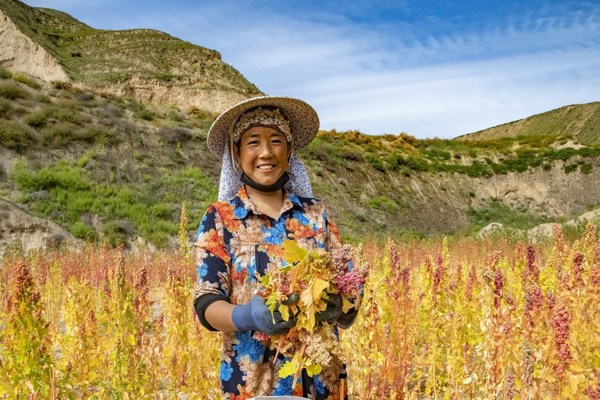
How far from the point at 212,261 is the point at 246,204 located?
0.29 meters

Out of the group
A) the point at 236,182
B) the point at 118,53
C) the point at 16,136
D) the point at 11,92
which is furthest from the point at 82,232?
the point at 118,53

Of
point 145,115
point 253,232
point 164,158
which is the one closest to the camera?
point 253,232

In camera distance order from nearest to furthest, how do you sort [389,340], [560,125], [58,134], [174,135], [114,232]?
[389,340] → [114,232] → [58,134] → [174,135] → [560,125]

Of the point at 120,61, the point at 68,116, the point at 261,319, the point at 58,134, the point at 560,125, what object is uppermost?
the point at 560,125

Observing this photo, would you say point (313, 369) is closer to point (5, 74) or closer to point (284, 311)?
point (284, 311)

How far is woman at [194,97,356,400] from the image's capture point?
1.76 metres

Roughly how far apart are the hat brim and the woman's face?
0.11 metres

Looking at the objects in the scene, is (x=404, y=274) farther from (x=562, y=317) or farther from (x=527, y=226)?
(x=527, y=226)

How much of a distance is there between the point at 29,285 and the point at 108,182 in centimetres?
1553

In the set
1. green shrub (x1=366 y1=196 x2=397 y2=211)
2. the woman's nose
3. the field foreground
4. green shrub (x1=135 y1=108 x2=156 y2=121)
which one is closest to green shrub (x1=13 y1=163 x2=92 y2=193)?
green shrub (x1=135 y1=108 x2=156 y2=121)

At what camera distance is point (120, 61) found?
3772 centimetres

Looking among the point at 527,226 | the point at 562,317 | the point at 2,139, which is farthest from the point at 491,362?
the point at 527,226

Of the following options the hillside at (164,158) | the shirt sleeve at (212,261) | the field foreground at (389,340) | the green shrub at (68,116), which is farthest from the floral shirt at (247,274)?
the green shrub at (68,116)

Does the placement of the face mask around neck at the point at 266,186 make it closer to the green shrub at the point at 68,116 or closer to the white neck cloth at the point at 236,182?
the white neck cloth at the point at 236,182
